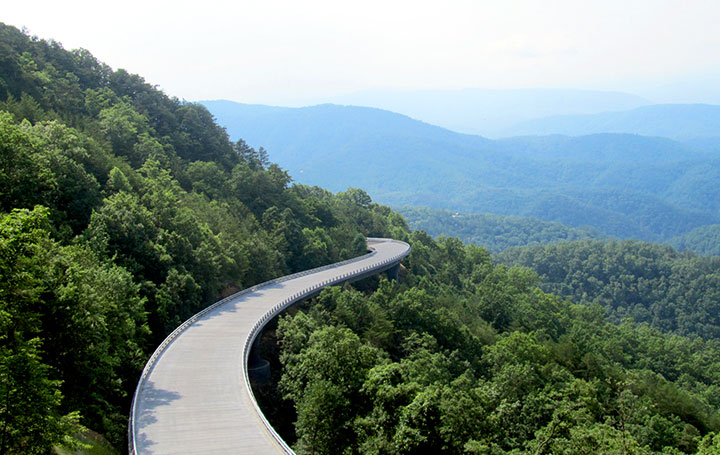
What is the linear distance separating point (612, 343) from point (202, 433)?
214ft

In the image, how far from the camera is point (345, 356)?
1102 inches

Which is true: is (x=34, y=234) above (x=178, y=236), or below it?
above

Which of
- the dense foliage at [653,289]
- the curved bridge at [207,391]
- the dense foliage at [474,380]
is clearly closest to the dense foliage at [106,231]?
the curved bridge at [207,391]

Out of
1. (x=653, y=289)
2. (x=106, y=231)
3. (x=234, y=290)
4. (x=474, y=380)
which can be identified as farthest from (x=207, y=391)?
(x=653, y=289)

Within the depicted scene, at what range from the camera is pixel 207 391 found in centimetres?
2942

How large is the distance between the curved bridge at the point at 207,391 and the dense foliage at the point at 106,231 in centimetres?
162

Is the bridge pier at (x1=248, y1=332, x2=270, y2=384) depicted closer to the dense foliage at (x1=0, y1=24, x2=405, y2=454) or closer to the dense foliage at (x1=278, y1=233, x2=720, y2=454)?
the dense foliage at (x1=278, y1=233, x2=720, y2=454)

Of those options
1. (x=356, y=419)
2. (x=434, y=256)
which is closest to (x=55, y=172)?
(x=356, y=419)

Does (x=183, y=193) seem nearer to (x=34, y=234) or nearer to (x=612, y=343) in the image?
(x=34, y=234)

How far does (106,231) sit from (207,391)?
1750 cm

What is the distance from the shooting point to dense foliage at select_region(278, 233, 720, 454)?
958 inches

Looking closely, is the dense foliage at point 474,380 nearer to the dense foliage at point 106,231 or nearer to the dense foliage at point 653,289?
the dense foliage at point 106,231

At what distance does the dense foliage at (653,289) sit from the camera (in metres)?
164

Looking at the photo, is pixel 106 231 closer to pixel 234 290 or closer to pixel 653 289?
pixel 234 290
